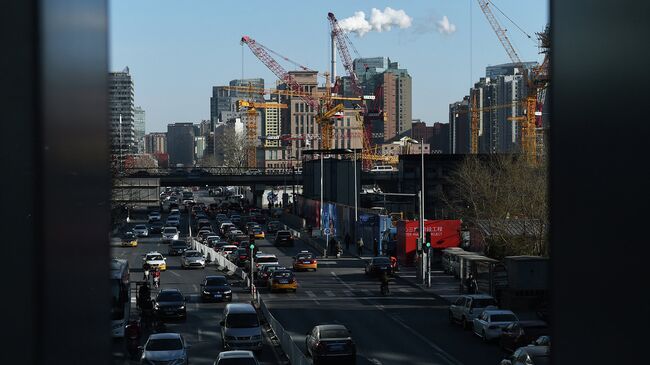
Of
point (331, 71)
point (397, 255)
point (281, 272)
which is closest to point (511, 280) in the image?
point (281, 272)

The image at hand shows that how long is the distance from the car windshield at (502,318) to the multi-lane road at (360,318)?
0.56 meters

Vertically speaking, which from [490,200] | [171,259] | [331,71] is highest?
[331,71]

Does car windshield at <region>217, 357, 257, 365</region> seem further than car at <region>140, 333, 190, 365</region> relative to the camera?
No

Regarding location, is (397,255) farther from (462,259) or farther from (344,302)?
(344,302)

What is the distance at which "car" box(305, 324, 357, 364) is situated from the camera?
1608cm

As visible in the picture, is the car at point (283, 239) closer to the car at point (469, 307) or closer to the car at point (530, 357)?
the car at point (469, 307)

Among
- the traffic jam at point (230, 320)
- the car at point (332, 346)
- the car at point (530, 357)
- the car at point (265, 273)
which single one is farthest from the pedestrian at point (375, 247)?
the car at point (530, 357)

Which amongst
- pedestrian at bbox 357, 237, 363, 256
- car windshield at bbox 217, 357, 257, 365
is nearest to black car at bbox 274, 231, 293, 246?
pedestrian at bbox 357, 237, 363, 256

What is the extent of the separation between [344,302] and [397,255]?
11.5 meters

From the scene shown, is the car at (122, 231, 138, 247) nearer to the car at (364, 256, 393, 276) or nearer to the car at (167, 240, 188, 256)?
the car at (167, 240, 188, 256)

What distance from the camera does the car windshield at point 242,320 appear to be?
1775cm

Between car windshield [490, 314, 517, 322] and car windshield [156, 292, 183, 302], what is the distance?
7.80 m
